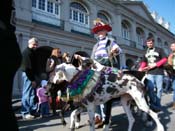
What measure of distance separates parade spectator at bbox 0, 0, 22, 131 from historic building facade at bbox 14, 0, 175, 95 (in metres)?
16.7

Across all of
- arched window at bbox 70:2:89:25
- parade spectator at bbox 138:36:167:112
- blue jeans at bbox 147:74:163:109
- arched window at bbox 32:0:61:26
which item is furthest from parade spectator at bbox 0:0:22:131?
arched window at bbox 70:2:89:25

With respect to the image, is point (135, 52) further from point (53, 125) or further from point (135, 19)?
point (53, 125)

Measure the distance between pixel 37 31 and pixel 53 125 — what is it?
48.7 ft

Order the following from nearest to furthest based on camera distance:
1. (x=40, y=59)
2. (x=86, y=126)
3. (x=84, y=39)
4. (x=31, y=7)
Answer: (x=40, y=59) → (x=86, y=126) → (x=31, y=7) → (x=84, y=39)

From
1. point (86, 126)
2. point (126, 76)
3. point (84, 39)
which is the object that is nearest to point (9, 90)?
point (126, 76)

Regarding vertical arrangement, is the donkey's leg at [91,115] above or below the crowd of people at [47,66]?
below

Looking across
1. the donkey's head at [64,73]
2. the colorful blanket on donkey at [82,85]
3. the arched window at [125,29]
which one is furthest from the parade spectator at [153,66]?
the arched window at [125,29]

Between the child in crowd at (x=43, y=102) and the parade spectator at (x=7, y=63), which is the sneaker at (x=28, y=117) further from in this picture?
the parade spectator at (x=7, y=63)

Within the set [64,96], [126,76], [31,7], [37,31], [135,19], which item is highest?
[135,19]

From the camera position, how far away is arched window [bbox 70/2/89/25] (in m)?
24.5

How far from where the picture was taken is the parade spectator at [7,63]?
151 centimetres

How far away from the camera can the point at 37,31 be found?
20266mm

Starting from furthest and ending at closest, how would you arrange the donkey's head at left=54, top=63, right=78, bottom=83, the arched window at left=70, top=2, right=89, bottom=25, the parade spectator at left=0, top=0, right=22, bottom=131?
1. the arched window at left=70, top=2, right=89, bottom=25
2. the donkey's head at left=54, top=63, right=78, bottom=83
3. the parade spectator at left=0, top=0, right=22, bottom=131

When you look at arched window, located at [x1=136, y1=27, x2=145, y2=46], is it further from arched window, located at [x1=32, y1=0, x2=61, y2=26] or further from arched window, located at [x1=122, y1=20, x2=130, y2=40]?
arched window, located at [x1=32, y1=0, x2=61, y2=26]
